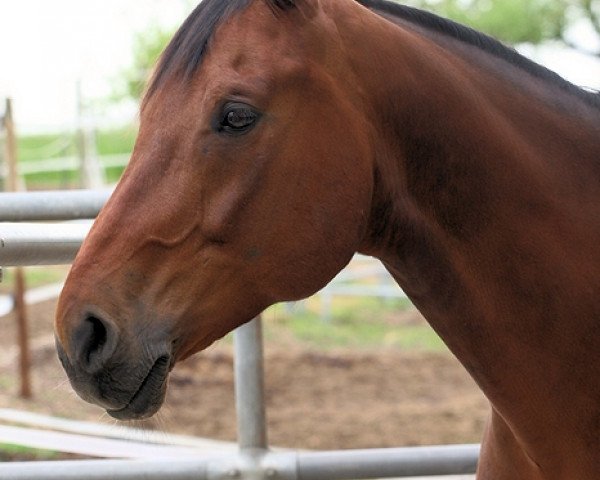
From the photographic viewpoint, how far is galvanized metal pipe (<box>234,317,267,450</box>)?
2482mm

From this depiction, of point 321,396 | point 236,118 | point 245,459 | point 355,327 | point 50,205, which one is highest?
point 236,118

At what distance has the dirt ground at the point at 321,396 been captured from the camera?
20.9ft

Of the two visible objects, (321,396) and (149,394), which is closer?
(149,394)

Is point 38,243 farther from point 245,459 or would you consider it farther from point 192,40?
point 245,459

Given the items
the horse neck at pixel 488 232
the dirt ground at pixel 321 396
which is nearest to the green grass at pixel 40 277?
the dirt ground at pixel 321 396

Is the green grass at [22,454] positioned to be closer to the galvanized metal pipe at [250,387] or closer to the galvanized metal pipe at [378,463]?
the galvanized metal pipe at [250,387]

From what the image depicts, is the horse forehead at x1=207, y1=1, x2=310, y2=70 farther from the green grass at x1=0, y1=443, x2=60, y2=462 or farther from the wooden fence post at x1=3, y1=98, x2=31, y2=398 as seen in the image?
the wooden fence post at x1=3, y1=98, x2=31, y2=398

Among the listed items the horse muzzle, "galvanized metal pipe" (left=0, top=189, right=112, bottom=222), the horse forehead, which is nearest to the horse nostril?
the horse muzzle

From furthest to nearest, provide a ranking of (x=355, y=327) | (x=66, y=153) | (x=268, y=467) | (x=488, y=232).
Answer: (x=66, y=153) < (x=355, y=327) < (x=268, y=467) < (x=488, y=232)

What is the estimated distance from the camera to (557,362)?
1.84 metres

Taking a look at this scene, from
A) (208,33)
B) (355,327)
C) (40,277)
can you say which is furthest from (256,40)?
(40,277)

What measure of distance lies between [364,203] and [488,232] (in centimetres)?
26

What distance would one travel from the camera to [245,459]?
2.44m

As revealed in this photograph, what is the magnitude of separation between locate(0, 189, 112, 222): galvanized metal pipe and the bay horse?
613 millimetres
